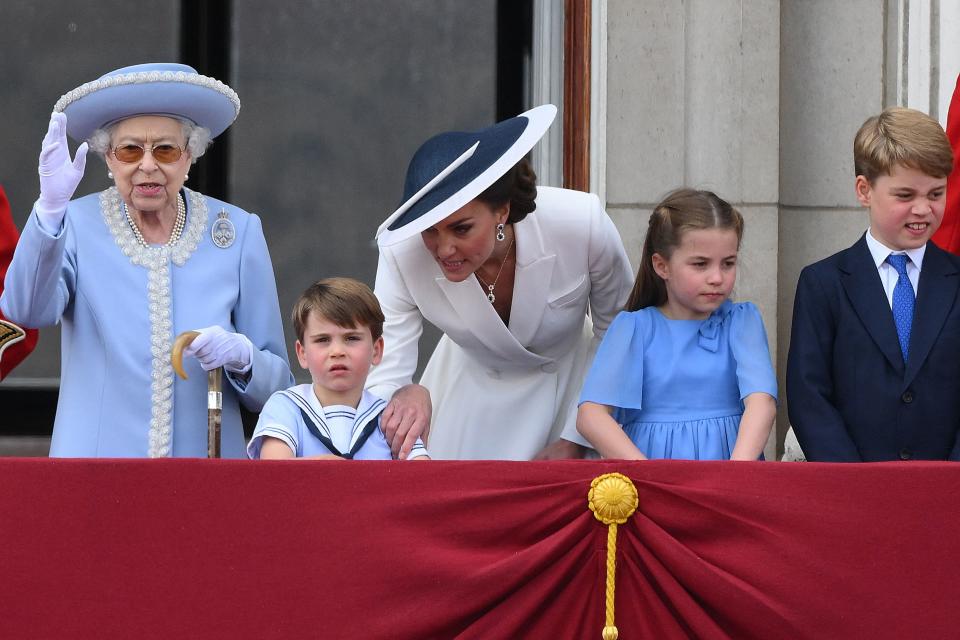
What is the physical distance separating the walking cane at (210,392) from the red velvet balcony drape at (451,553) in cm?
44

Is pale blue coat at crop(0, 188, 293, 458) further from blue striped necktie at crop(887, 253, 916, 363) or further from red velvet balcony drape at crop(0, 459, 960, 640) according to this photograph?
blue striped necktie at crop(887, 253, 916, 363)

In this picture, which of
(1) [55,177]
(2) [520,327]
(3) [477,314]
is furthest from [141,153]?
(2) [520,327]

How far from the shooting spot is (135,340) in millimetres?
3086

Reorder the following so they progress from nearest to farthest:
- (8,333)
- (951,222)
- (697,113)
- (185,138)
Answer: (8,333) → (185,138) → (951,222) → (697,113)

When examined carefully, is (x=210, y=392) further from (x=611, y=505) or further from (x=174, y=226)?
(x=611, y=505)

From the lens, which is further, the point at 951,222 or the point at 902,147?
the point at 951,222

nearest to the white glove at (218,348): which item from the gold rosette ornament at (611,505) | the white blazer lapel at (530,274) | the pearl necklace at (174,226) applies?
the pearl necklace at (174,226)

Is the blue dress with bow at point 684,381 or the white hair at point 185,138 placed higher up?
the white hair at point 185,138

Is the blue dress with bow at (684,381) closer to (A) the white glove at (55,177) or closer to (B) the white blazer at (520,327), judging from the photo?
(B) the white blazer at (520,327)

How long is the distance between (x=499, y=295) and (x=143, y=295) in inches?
31.9

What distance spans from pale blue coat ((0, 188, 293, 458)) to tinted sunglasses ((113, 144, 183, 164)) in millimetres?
142

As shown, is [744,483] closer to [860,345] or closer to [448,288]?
[860,345]

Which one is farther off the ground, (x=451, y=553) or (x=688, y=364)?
(x=688, y=364)

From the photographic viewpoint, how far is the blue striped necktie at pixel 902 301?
10.1 ft
